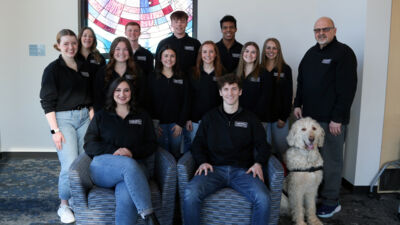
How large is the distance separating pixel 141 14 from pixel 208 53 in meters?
1.74

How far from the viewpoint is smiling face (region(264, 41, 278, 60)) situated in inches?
123

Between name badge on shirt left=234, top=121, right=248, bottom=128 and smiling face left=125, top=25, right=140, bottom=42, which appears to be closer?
name badge on shirt left=234, top=121, right=248, bottom=128

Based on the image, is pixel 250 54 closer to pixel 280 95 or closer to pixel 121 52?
pixel 280 95

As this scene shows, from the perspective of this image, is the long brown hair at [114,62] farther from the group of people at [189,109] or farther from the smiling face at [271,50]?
the smiling face at [271,50]

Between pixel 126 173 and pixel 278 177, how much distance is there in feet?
3.47

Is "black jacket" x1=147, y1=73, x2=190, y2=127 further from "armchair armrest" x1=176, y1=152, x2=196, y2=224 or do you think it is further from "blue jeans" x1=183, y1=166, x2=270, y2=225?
"blue jeans" x1=183, y1=166, x2=270, y2=225

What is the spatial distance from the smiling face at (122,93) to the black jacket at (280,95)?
1.39 metres

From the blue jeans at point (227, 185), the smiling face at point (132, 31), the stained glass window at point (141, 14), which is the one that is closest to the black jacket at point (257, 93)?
the blue jeans at point (227, 185)

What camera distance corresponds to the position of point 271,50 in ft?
10.3

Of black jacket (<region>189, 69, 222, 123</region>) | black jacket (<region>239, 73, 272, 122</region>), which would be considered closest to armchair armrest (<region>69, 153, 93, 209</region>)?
black jacket (<region>189, 69, 222, 123</region>)

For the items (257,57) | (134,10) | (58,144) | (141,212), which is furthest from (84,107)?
(134,10)

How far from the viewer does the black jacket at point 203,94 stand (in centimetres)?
304

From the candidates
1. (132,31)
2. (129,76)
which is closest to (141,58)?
(132,31)

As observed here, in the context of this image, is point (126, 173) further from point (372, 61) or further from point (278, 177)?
point (372, 61)
